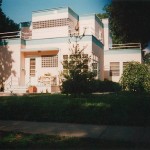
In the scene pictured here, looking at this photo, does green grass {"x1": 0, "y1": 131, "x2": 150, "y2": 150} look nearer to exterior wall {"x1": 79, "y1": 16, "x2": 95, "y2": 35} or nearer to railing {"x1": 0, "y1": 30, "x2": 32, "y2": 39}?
railing {"x1": 0, "y1": 30, "x2": 32, "y2": 39}

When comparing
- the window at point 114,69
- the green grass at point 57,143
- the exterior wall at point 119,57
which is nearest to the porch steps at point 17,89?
the exterior wall at point 119,57

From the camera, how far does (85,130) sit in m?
6.89

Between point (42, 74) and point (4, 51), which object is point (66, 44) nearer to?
point (42, 74)

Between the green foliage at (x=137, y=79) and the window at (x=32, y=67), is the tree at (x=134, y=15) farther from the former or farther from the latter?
the window at (x=32, y=67)

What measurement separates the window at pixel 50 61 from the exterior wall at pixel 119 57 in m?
7.57

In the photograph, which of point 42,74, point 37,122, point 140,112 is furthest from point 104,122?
point 42,74

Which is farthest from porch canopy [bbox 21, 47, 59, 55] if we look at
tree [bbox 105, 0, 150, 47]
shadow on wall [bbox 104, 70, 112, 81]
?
tree [bbox 105, 0, 150, 47]

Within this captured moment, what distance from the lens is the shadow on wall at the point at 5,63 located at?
23234mm

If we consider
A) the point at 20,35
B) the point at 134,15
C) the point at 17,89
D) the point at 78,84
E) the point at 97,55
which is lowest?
the point at 17,89

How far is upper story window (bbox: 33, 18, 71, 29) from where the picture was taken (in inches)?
1079

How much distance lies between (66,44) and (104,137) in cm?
1679

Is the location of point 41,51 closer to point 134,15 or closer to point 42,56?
point 42,56

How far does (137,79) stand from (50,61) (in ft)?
26.7

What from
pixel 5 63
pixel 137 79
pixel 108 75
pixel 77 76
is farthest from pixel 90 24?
pixel 77 76
